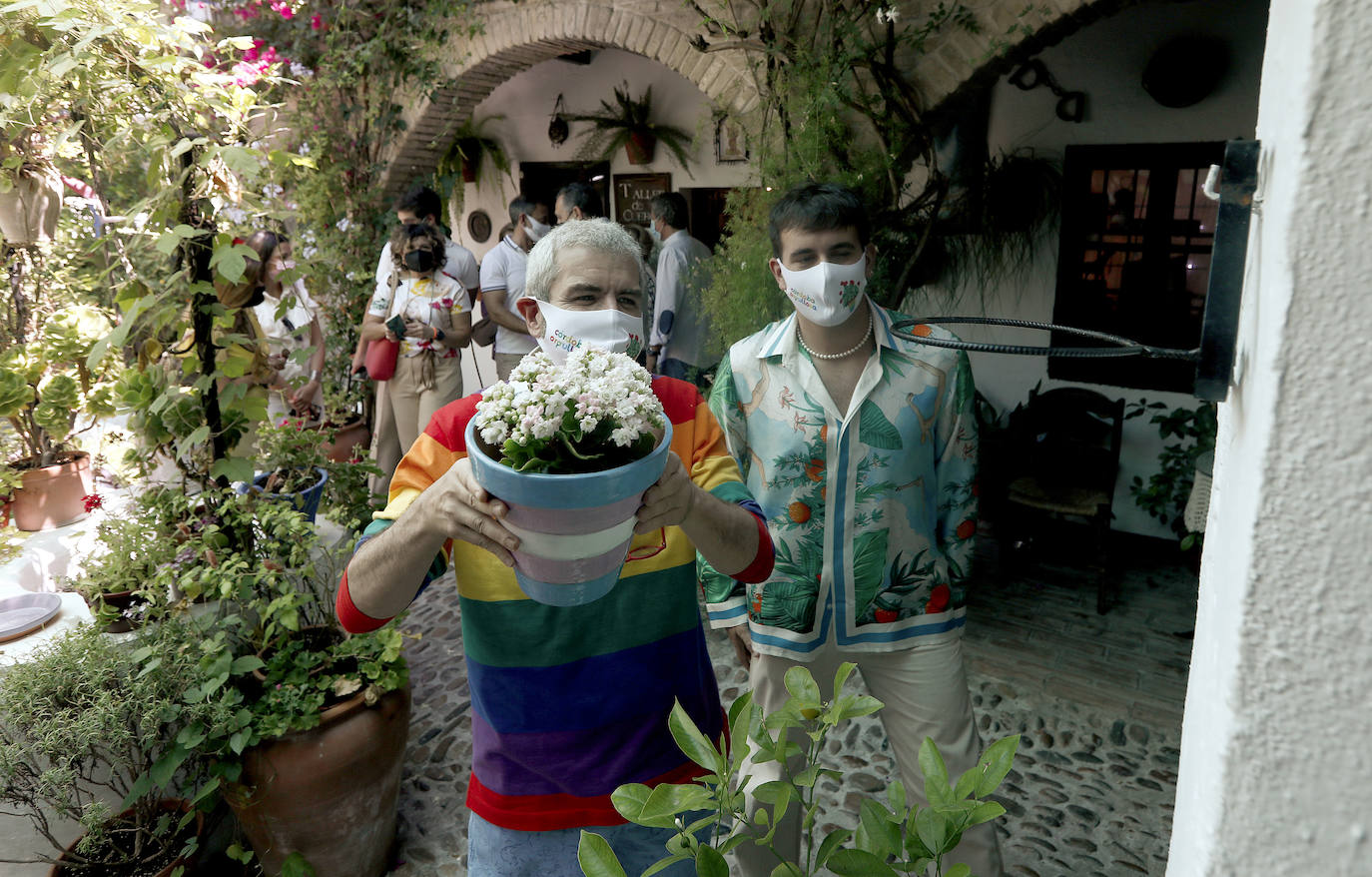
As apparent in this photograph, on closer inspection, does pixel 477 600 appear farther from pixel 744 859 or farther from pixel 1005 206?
pixel 1005 206

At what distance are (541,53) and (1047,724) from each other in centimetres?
541

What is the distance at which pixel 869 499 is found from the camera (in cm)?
234

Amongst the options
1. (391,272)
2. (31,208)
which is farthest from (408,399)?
(31,208)

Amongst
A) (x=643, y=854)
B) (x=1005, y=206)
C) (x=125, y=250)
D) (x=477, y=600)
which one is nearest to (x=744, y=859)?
(x=643, y=854)

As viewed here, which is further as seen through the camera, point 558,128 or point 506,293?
point 558,128

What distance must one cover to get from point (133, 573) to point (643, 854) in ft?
7.04

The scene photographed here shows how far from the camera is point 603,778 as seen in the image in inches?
66.2

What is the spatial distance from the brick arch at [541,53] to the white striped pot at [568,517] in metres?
3.97

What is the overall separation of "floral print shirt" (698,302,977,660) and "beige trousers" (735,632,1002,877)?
0.06 metres

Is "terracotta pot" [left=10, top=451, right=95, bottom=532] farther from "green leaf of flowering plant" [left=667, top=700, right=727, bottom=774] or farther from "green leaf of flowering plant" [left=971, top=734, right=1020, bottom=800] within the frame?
"green leaf of flowering plant" [left=971, top=734, right=1020, bottom=800]

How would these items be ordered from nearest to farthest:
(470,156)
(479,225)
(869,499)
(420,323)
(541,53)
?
(869,499) < (420,323) < (541,53) < (470,156) < (479,225)

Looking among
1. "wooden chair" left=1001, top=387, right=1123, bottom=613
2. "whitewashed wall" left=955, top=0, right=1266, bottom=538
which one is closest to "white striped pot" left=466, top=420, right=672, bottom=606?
"whitewashed wall" left=955, top=0, right=1266, bottom=538

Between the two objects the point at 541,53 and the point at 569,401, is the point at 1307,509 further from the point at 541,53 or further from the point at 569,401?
the point at 541,53

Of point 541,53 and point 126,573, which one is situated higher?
point 541,53
